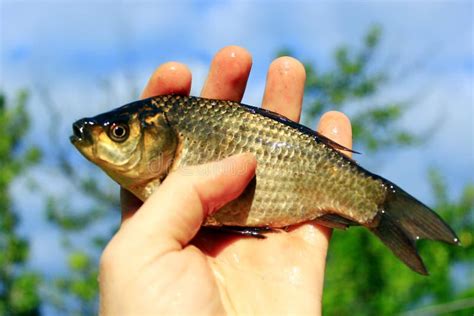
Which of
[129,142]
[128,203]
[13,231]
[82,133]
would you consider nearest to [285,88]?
[129,142]

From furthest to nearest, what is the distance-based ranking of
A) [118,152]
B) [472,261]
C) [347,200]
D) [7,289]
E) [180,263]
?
1. [7,289]
2. [472,261]
3. [347,200]
4. [118,152]
5. [180,263]

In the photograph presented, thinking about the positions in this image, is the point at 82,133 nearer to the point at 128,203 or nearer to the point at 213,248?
the point at 128,203

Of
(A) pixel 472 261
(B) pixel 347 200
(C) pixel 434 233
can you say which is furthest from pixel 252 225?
(A) pixel 472 261

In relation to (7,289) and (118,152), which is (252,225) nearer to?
(118,152)

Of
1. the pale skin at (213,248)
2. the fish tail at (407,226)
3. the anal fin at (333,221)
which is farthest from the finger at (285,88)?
the fish tail at (407,226)

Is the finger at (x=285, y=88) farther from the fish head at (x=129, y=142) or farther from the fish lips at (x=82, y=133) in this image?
the fish lips at (x=82, y=133)

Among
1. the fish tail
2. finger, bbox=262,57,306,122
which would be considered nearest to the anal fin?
the fish tail
